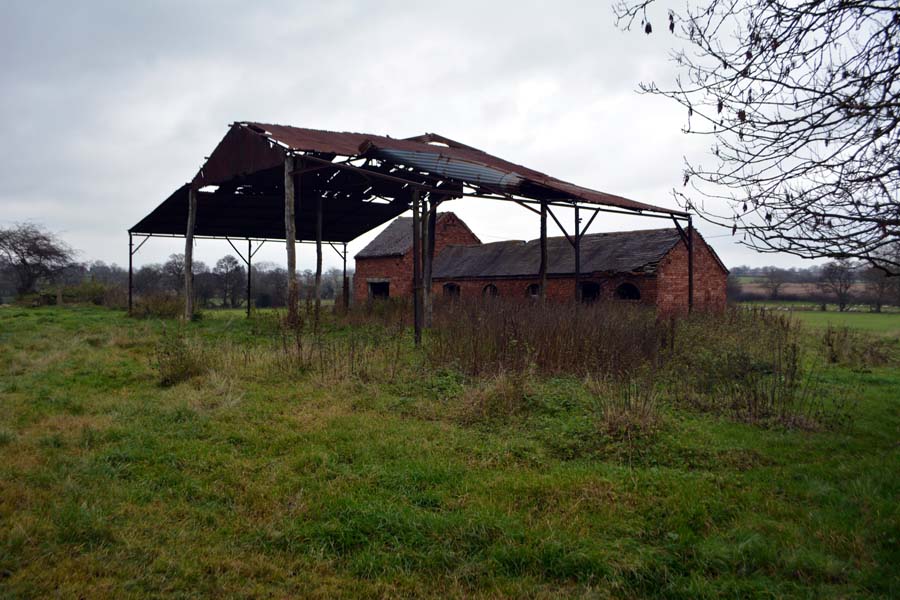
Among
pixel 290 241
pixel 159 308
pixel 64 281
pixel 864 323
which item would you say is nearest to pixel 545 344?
pixel 290 241

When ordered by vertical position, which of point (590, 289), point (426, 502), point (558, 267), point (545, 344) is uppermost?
point (558, 267)

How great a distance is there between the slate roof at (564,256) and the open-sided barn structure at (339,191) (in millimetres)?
2608

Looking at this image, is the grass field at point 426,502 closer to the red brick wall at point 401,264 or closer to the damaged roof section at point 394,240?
the red brick wall at point 401,264

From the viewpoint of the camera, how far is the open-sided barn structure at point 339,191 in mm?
14094

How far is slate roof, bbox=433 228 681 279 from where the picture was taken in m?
21.7

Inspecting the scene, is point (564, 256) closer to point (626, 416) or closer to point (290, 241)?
point (290, 241)

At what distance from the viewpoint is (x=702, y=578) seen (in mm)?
3393

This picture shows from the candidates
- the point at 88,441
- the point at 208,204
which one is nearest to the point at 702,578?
the point at 88,441

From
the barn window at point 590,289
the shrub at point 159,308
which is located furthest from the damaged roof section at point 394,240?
the shrub at point 159,308

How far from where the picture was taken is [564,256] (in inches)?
966

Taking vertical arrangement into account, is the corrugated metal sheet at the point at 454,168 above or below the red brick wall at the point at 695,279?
above

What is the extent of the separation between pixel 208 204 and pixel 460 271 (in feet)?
41.2

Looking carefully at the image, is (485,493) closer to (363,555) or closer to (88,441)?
(363,555)

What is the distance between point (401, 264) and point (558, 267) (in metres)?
9.02
